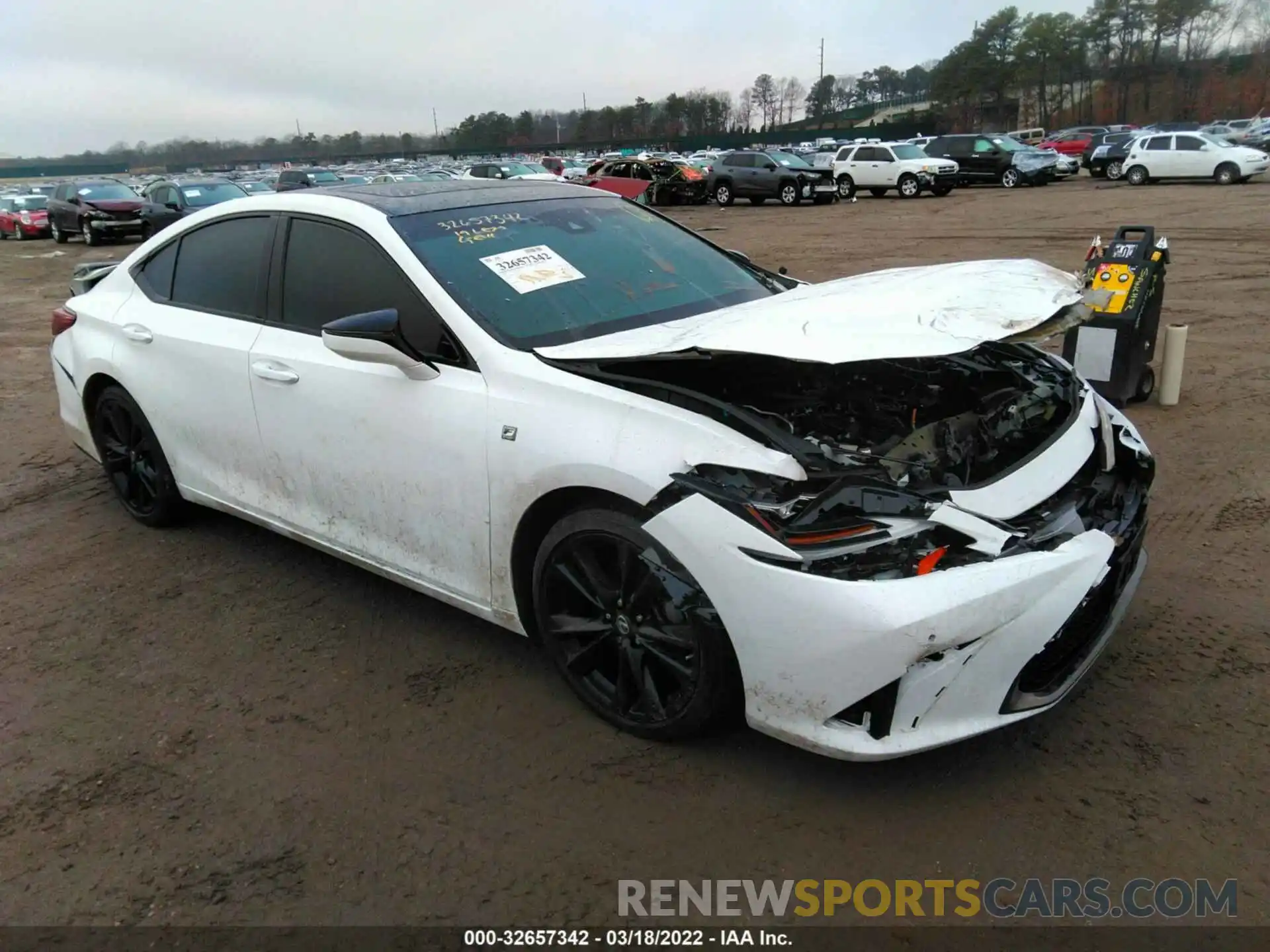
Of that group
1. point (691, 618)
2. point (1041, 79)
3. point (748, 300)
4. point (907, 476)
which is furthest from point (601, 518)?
point (1041, 79)

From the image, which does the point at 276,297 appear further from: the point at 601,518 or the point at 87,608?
the point at 601,518

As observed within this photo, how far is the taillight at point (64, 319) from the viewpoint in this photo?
5062 millimetres

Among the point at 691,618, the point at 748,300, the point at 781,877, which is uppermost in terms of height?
the point at 748,300

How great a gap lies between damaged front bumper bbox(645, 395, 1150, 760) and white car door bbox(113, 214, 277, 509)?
2.24 meters

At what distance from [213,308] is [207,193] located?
70.2 ft

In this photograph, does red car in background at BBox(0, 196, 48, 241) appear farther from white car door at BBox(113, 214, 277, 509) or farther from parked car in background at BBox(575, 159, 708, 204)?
white car door at BBox(113, 214, 277, 509)

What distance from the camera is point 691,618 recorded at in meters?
2.65

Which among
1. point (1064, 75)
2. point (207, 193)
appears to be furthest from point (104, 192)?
point (1064, 75)

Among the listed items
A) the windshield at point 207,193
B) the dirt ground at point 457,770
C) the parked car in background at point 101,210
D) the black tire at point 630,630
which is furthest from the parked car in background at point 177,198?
the black tire at point 630,630

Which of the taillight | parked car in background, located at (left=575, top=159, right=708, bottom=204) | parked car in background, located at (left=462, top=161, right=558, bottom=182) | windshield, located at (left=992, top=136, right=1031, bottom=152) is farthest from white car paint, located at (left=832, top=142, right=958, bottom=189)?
the taillight

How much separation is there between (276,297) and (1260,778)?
3800mm

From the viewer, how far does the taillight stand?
16.6ft

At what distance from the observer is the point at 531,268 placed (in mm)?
3533

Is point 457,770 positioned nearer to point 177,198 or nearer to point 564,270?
point 564,270
